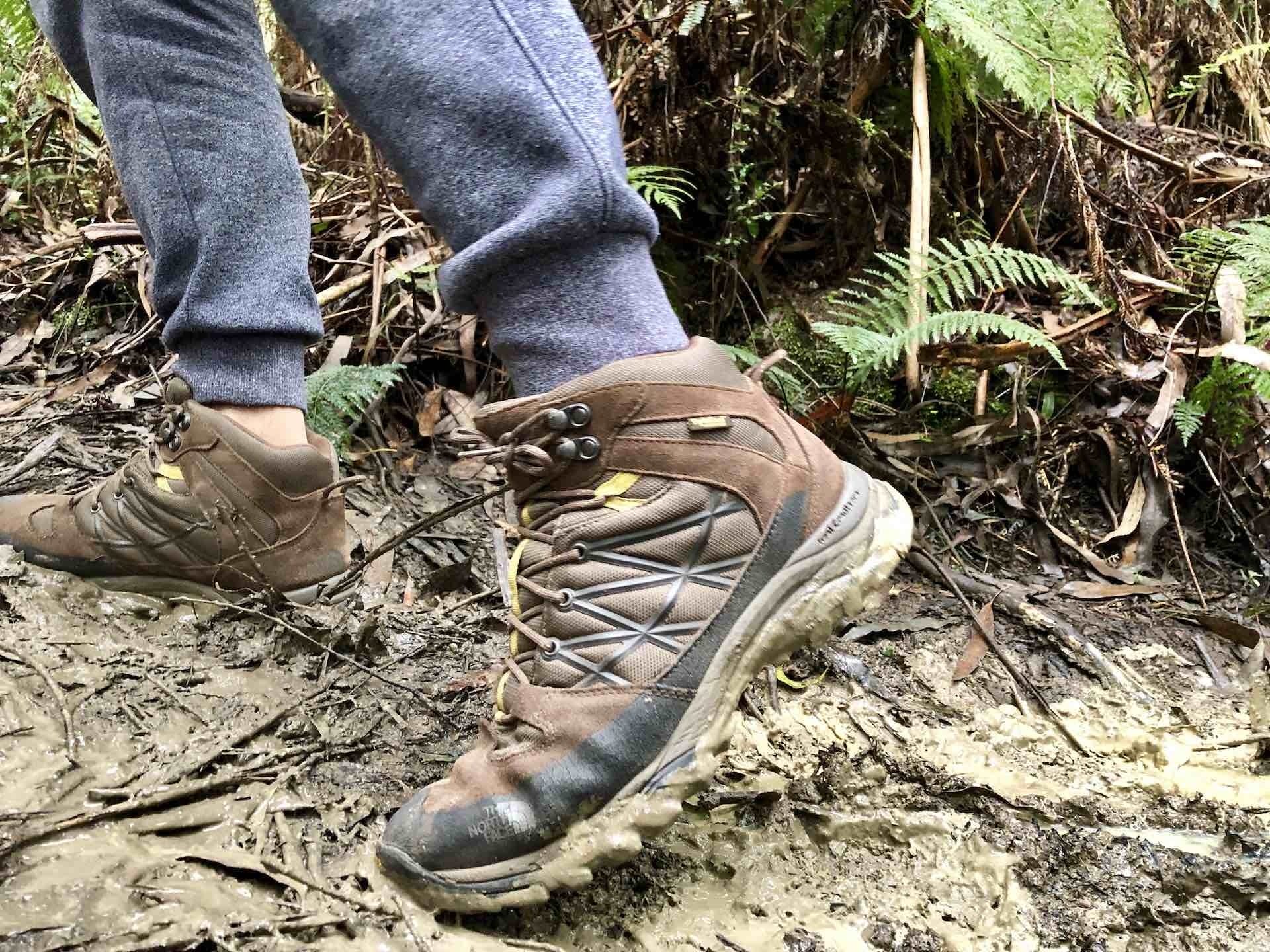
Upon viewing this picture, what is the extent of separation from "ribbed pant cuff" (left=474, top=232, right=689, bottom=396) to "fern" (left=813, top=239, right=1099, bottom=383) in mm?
1065

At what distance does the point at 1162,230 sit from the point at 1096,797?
2197 mm

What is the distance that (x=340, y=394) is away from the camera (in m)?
2.55

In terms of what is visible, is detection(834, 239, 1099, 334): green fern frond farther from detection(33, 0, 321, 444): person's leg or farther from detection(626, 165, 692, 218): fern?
detection(33, 0, 321, 444): person's leg

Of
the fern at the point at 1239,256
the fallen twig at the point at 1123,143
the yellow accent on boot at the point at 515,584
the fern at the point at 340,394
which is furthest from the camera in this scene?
the fallen twig at the point at 1123,143

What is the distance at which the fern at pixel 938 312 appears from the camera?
2.23 meters

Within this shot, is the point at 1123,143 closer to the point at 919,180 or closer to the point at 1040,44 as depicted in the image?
the point at 1040,44

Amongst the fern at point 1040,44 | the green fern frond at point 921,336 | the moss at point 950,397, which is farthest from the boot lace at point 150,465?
the fern at point 1040,44

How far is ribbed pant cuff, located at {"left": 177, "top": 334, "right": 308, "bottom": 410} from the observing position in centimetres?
175

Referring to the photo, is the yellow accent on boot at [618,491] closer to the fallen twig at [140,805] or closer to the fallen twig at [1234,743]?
the fallen twig at [140,805]

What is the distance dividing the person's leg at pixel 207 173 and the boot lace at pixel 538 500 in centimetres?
66

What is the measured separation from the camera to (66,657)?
5.47ft

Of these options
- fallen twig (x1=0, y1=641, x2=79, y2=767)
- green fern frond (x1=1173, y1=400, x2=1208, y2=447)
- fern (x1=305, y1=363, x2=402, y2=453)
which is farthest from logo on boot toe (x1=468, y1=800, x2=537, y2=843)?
green fern frond (x1=1173, y1=400, x2=1208, y2=447)

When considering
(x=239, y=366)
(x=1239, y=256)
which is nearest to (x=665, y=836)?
(x=239, y=366)

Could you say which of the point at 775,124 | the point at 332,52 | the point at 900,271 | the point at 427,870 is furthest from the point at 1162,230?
the point at 427,870
